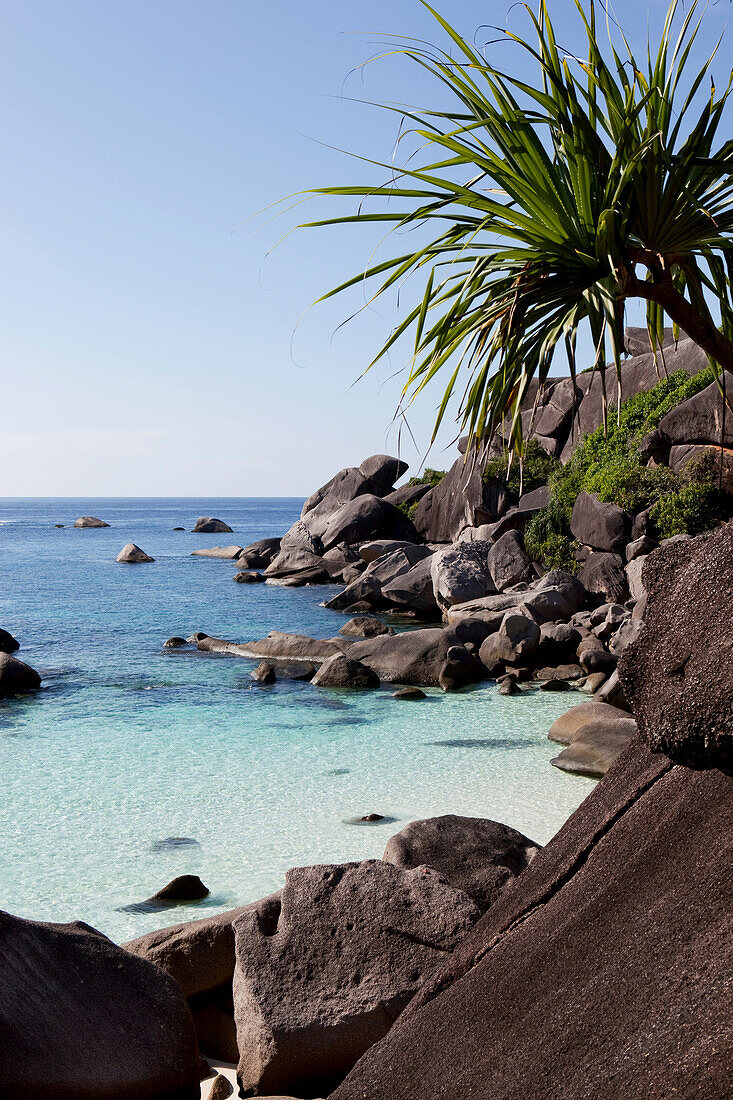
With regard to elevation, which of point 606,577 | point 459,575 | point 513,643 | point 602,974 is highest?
point 602,974

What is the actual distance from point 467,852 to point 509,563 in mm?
19968

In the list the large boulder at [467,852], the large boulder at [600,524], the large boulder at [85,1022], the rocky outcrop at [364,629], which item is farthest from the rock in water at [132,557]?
the large boulder at [85,1022]

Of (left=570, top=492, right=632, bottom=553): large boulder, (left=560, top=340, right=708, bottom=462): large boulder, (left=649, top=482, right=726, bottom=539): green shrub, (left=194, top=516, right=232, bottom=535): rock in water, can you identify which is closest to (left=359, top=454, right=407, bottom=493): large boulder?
(left=560, top=340, right=708, bottom=462): large boulder

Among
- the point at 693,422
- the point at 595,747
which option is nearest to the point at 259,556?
the point at 693,422

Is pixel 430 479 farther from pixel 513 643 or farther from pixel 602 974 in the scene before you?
pixel 602 974

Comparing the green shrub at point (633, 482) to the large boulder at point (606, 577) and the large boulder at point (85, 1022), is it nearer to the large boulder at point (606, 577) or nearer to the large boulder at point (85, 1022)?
the large boulder at point (606, 577)

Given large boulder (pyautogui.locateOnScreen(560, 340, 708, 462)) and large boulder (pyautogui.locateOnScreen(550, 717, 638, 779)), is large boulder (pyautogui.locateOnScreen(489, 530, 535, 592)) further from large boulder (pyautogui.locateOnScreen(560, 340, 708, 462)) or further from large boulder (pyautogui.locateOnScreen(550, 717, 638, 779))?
large boulder (pyautogui.locateOnScreen(550, 717, 638, 779))

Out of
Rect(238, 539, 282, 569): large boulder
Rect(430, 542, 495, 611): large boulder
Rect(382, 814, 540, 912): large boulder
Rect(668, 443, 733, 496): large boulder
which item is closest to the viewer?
Rect(382, 814, 540, 912): large boulder

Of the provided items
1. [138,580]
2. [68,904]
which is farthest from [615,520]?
[138,580]

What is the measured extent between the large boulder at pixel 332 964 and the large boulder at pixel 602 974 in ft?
5.93

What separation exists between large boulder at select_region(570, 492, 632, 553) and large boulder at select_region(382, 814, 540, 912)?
16.9 m

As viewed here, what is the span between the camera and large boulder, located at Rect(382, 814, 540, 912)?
6355 millimetres

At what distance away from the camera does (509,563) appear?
26.3 metres

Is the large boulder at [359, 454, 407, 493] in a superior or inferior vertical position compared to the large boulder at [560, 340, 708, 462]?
inferior
